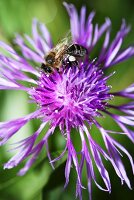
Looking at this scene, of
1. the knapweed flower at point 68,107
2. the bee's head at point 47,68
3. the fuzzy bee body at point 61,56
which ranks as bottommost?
the knapweed flower at point 68,107

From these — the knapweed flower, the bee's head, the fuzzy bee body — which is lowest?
the knapweed flower

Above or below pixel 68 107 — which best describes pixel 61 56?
above

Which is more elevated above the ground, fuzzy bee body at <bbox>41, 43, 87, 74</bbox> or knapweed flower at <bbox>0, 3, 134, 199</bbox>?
fuzzy bee body at <bbox>41, 43, 87, 74</bbox>

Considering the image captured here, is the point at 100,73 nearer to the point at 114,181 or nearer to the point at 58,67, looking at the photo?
the point at 58,67

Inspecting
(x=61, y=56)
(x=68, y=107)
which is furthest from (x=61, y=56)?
(x=68, y=107)

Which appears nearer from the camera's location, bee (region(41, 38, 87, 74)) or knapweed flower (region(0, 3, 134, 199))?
knapweed flower (region(0, 3, 134, 199))

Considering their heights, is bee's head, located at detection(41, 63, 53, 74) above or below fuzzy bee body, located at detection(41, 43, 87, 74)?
below

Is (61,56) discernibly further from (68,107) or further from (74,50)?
(68,107)

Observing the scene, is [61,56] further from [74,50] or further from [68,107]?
[68,107]

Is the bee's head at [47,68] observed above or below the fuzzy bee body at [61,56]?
below
